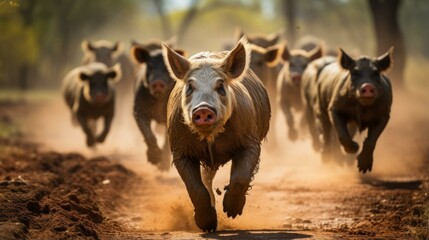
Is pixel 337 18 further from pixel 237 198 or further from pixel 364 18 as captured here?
pixel 237 198

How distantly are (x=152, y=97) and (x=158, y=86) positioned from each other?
617 mm

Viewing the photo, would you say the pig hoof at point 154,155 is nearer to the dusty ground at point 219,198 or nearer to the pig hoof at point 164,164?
the dusty ground at point 219,198

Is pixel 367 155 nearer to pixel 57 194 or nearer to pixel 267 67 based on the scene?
pixel 57 194

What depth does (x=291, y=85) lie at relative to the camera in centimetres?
1939

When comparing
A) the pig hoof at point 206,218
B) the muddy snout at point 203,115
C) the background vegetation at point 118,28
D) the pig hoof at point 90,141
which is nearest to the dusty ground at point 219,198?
the pig hoof at point 206,218

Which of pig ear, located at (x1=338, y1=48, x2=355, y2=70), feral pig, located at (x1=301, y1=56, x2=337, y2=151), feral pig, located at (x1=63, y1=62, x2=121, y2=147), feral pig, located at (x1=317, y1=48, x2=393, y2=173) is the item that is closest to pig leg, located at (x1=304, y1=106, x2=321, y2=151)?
feral pig, located at (x1=301, y1=56, x2=337, y2=151)

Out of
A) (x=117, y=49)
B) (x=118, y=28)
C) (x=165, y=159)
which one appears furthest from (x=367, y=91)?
(x=118, y=28)

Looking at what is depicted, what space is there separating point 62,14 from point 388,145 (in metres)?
43.2

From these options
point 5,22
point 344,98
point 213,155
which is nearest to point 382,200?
point 344,98

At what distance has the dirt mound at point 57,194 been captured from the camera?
28.7 ft

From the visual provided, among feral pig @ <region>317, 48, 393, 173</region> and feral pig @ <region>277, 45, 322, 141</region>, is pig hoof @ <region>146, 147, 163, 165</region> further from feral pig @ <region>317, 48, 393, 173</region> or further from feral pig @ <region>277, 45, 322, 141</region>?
feral pig @ <region>277, 45, 322, 141</region>

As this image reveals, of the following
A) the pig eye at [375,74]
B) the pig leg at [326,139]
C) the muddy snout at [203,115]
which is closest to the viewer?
the muddy snout at [203,115]

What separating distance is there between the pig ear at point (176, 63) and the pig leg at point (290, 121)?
9.96 meters

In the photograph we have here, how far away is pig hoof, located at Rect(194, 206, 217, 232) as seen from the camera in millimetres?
9234
